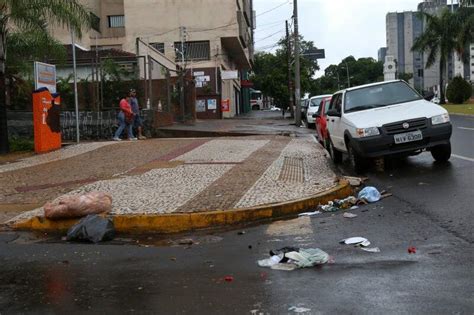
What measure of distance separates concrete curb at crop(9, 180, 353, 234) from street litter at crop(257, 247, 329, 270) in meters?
1.91

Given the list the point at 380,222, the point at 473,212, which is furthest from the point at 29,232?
the point at 473,212

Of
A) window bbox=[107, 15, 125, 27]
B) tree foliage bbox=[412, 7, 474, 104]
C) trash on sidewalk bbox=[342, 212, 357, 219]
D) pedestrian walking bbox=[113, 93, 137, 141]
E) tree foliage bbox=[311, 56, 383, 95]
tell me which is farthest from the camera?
tree foliage bbox=[311, 56, 383, 95]

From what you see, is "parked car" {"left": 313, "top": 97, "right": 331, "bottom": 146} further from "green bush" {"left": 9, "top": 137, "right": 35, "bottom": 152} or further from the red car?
"green bush" {"left": 9, "top": 137, "right": 35, "bottom": 152}

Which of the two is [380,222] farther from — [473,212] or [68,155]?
[68,155]

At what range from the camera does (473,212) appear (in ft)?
22.7

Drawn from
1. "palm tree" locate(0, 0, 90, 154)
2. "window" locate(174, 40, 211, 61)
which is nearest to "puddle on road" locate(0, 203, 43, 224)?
"palm tree" locate(0, 0, 90, 154)

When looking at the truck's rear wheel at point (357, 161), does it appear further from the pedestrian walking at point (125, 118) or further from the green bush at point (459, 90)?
the green bush at point (459, 90)

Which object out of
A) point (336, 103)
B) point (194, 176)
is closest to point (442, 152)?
point (336, 103)

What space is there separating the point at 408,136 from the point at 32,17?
12030mm

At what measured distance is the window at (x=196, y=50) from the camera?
149ft

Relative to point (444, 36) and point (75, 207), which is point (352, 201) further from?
point (444, 36)

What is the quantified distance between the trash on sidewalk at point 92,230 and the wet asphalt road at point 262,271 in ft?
0.57

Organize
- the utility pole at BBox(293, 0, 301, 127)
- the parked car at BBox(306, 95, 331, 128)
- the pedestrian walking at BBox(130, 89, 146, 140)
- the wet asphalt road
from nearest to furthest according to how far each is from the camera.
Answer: the wet asphalt road < the pedestrian walking at BBox(130, 89, 146, 140) < the parked car at BBox(306, 95, 331, 128) < the utility pole at BBox(293, 0, 301, 127)

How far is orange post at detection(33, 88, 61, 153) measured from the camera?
1656cm
